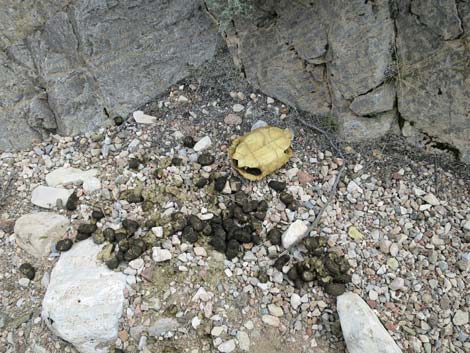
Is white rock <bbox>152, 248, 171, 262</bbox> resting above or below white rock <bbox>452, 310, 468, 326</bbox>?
above

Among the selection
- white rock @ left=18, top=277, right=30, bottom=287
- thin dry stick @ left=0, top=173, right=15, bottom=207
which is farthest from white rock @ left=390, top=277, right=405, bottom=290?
thin dry stick @ left=0, top=173, right=15, bottom=207

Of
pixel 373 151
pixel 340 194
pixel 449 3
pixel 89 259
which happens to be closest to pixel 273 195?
pixel 340 194

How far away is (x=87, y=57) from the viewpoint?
461 cm

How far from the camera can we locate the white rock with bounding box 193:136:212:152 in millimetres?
4547

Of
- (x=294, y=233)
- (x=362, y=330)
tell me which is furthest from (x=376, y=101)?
(x=362, y=330)

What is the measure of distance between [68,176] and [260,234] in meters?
1.86

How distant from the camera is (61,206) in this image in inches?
169

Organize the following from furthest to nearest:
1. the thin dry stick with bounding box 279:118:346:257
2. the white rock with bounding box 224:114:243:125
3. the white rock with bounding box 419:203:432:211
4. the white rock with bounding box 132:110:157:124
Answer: the white rock with bounding box 132:110:157:124 < the white rock with bounding box 224:114:243:125 < the white rock with bounding box 419:203:432:211 < the thin dry stick with bounding box 279:118:346:257

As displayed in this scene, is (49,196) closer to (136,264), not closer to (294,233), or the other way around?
(136,264)

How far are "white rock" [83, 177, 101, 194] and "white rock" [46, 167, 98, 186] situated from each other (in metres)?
0.06

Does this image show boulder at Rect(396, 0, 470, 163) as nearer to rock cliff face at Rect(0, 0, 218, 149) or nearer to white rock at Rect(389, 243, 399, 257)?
white rock at Rect(389, 243, 399, 257)

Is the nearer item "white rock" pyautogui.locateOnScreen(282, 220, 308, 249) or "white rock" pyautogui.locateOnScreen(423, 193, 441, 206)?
"white rock" pyautogui.locateOnScreen(282, 220, 308, 249)

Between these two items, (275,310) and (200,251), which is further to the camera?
(200,251)

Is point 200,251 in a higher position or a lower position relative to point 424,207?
higher
